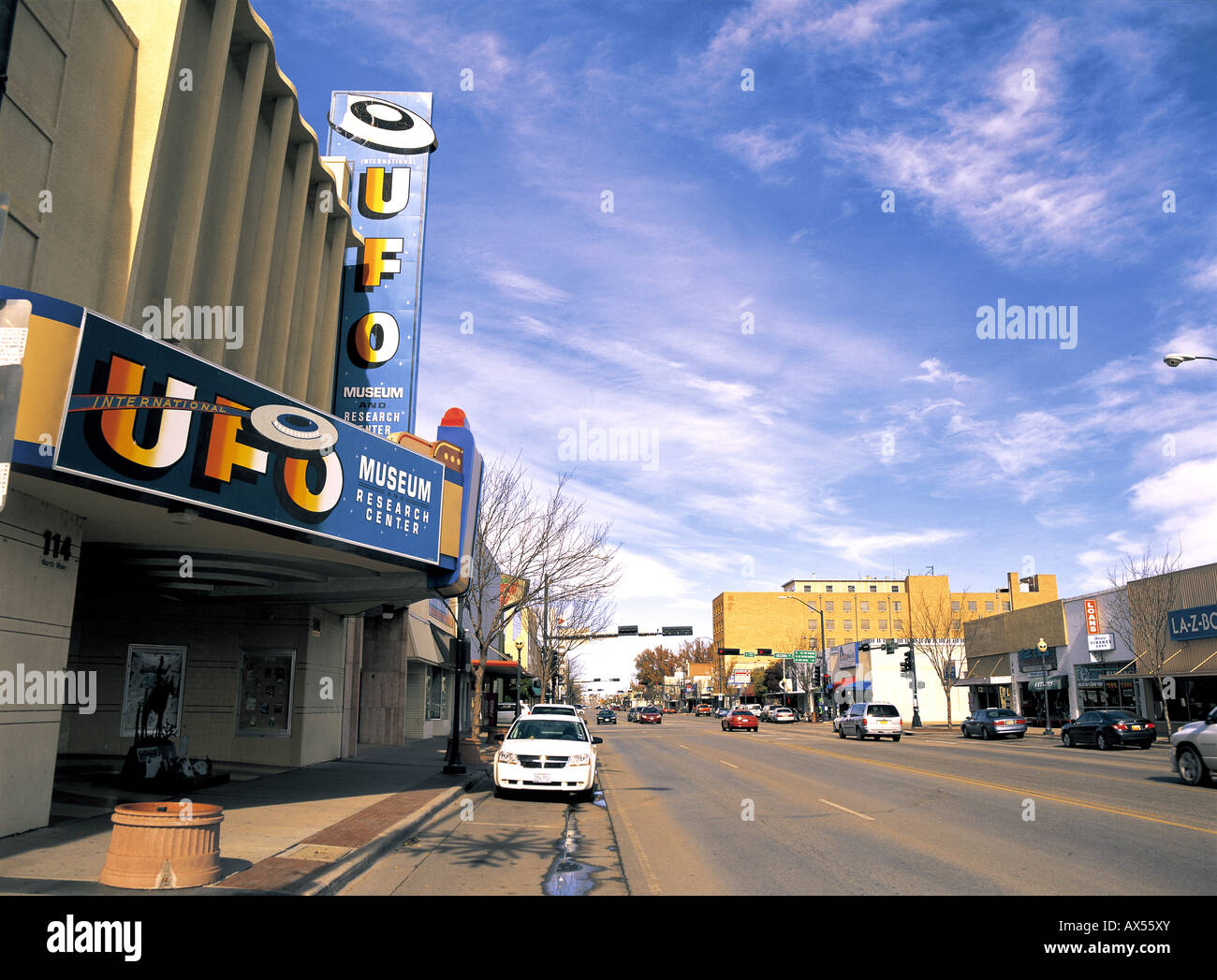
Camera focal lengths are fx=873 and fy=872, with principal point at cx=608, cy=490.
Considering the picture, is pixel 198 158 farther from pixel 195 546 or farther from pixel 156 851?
pixel 156 851

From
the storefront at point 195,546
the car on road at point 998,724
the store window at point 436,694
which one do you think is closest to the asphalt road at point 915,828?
the storefront at point 195,546

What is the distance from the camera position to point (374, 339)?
19.8m

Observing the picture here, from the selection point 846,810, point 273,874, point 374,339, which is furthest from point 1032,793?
point 374,339

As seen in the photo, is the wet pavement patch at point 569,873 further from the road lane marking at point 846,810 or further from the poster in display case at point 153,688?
the poster in display case at point 153,688

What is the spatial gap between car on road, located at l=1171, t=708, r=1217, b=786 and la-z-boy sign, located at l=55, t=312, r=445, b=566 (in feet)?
47.0

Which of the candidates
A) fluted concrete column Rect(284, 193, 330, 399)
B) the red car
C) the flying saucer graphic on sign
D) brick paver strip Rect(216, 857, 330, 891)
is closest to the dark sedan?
the red car

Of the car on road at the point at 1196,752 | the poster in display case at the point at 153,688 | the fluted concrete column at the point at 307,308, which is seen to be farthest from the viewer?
A: the poster in display case at the point at 153,688

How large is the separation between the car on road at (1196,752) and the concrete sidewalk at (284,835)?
44.4ft

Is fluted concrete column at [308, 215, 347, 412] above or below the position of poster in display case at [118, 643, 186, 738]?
above

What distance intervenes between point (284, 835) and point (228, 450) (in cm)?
455

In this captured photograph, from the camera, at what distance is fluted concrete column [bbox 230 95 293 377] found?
15.5 metres

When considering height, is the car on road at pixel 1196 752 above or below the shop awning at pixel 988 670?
below

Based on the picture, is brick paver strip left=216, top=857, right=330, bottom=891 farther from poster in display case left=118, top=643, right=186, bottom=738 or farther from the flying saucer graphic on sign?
the flying saucer graphic on sign

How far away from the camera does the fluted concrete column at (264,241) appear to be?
50.8 ft
